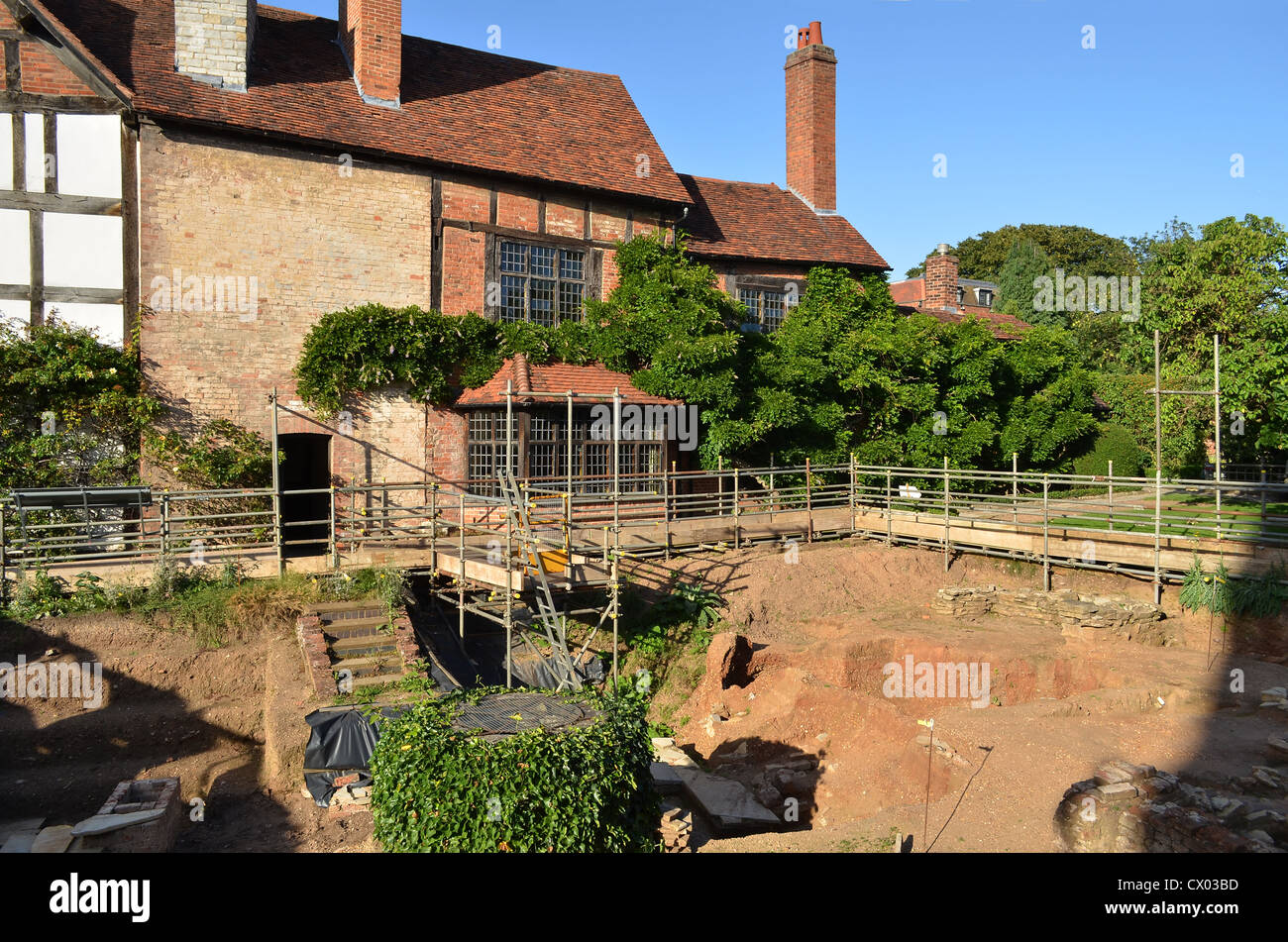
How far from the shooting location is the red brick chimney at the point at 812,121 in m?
25.9

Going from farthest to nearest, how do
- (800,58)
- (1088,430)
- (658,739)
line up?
(1088,430) < (800,58) < (658,739)

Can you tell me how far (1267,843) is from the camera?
7324 millimetres

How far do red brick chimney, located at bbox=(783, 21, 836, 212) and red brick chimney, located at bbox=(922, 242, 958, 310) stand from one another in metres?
8.01

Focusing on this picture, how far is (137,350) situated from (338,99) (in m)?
6.95

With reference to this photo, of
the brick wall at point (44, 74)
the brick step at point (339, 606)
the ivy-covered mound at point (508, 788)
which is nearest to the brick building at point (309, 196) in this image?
the brick wall at point (44, 74)

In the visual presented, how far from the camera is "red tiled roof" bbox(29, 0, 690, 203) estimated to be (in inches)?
663

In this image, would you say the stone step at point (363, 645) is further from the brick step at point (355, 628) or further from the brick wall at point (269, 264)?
the brick wall at point (269, 264)

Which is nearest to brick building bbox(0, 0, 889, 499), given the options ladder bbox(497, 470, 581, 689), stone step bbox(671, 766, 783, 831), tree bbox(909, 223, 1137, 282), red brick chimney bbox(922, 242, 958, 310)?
ladder bbox(497, 470, 581, 689)

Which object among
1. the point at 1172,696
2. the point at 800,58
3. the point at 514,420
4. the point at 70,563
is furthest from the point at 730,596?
the point at 800,58

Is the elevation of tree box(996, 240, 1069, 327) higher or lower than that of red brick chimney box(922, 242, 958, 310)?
higher

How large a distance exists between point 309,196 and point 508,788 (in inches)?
580

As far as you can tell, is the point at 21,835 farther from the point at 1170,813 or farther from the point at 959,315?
the point at 959,315

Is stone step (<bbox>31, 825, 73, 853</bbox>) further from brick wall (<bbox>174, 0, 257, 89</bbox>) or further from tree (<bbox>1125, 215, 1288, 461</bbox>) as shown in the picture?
tree (<bbox>1125, 215, 1288, 461</bbox>)

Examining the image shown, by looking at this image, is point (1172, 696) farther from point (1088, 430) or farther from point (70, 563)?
point (1088, 430)
